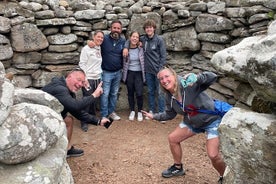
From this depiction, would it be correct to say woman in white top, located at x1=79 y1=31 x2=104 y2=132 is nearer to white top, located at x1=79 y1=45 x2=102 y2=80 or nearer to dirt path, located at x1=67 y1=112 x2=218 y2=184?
white top, located at x1=79 y1=45 x2=102 y2=80

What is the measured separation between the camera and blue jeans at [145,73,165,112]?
26.7ft

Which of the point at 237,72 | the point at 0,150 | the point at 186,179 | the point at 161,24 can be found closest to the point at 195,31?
the point at 161,24

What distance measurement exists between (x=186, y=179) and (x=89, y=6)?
4795 millimetres

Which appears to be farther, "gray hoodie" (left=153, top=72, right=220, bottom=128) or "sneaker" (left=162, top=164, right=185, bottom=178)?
"sneaker" (left=162, top=164, right=185, bottom=178)

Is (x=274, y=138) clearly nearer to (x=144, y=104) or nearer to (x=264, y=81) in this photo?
(x=264, y=81)

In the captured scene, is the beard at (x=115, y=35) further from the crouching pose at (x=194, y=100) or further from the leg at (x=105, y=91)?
the crouching pose at (x=194, y=100)

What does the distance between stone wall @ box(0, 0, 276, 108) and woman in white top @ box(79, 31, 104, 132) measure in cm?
84

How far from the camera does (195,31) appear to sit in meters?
8.36

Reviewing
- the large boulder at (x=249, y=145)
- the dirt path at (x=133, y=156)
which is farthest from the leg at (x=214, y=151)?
the large boulder at (x=249, y=145)

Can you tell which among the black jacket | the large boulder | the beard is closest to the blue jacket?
the beard

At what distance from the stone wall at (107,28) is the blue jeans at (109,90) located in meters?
0.68

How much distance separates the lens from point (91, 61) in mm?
7652

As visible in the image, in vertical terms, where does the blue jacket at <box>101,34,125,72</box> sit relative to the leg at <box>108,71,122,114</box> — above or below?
above


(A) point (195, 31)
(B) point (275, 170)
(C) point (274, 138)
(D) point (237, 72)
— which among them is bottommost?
(A) point (195, 31)
